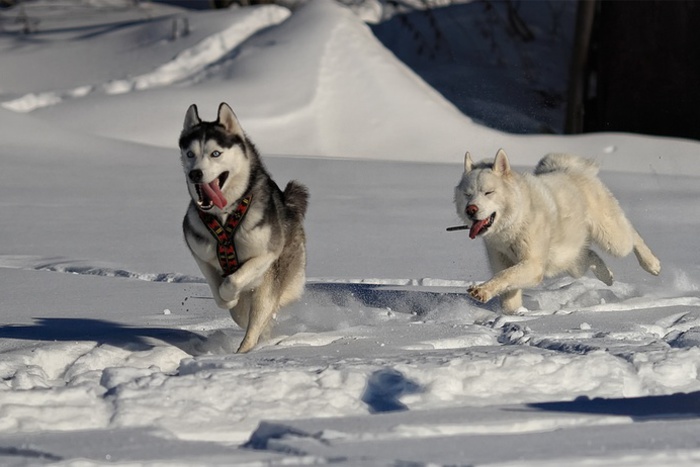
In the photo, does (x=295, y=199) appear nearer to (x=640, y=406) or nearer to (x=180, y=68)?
(x=640, y=406)

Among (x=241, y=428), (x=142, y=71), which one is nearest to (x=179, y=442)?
(x=241, y=428)

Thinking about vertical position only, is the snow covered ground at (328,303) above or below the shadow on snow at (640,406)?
below

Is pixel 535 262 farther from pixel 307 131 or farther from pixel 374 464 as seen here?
pixel 307 131

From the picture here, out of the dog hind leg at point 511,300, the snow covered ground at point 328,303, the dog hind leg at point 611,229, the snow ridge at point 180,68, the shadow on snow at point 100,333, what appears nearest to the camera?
the snow covered ground at point 328,303

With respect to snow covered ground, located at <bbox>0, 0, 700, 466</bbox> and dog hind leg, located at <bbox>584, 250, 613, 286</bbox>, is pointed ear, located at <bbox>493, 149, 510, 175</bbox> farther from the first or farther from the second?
dog hind leg, located at <bbox>584, 250, 613, 286</bbox>

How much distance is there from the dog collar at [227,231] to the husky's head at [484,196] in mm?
1144

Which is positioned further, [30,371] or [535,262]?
[535,262]

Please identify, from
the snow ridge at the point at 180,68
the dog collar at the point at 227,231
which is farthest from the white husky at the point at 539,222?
the snow ridge at the point at 180,68

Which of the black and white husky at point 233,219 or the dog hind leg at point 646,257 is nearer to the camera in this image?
the black and white husky at point 233,219

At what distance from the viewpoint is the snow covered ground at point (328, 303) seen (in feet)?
12.0

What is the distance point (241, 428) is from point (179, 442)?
264mm

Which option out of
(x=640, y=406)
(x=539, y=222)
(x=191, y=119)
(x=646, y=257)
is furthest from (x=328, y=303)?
(x=640, y=406)

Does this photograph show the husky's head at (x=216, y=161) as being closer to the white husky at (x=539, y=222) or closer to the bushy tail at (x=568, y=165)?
the white husky at (x=539, y=222)

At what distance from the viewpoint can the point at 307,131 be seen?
13570 millimetres
